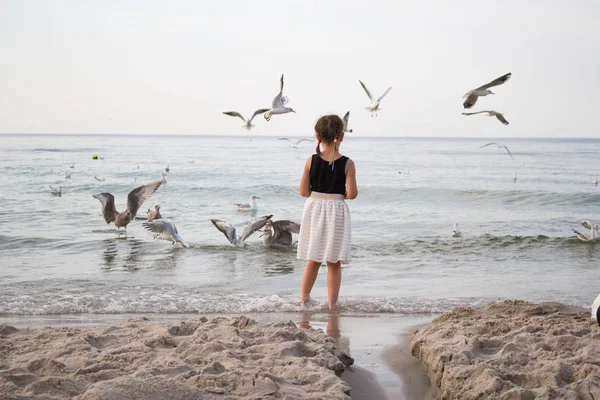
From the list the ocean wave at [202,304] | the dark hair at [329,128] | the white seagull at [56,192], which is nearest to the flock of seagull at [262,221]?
the dark hair at [329,128]

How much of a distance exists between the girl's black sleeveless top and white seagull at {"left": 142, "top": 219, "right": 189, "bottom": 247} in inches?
184

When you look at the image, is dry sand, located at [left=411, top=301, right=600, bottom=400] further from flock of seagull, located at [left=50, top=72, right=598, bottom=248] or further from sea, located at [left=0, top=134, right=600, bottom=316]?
flock of seagull, located at [left=50, top=72, right=598, bottom=248]

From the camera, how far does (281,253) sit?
32.0 feet

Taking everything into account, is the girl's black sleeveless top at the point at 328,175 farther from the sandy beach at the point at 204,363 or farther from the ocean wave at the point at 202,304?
the sandy beach at the point at 204,363

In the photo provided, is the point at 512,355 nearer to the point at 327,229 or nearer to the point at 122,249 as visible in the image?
the point at 327,229

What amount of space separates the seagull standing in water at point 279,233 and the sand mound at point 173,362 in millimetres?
5517

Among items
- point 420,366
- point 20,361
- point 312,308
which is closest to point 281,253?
point 312,308

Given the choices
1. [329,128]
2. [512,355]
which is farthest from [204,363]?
[329,128]

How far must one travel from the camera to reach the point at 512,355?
12.4 ft

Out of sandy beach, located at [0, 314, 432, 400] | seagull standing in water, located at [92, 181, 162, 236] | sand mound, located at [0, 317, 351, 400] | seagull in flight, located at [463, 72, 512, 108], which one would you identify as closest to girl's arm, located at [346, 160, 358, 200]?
sandy beach, located at [0, 314, 432, 400]

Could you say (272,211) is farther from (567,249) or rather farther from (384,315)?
(384,315)

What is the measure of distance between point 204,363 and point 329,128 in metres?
2.60

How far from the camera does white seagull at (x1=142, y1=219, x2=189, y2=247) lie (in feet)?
32.3

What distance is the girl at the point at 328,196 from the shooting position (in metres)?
5.60
